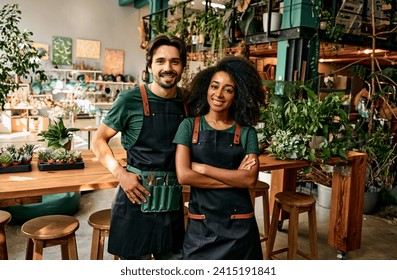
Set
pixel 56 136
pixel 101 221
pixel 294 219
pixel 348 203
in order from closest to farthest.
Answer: pixel 101 221 → pixel 56 136 → pixel 294 219 → pixel 348 203

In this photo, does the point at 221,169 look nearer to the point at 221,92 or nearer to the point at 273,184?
the point at 221,92

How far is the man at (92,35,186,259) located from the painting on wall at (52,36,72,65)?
1007 cm

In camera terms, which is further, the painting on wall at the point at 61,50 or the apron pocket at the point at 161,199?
the painting on wall at the point at 61,50

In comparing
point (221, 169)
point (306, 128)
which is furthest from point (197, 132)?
point (306, 128)

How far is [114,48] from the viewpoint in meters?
12.0

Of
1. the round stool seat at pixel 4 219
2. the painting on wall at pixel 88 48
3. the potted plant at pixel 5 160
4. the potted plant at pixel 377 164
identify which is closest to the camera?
the round stool seat at pixel 4 219

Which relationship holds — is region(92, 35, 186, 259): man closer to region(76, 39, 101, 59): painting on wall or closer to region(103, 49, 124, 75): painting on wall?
region(76, 39, 101, 59): painting on wall

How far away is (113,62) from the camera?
39.4 feet

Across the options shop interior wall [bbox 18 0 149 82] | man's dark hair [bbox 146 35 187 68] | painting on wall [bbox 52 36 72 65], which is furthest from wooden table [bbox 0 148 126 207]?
shop interior wall [bbox 18 0 149 82]

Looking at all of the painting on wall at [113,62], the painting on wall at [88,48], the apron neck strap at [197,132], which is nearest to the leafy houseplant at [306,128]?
the apron neck strap at [197,132]

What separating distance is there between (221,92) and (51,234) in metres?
1.17

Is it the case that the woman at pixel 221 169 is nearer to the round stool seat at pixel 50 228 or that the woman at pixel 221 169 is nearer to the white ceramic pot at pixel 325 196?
the round stool seat at pixel 50 228

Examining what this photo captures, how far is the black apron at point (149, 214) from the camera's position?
175 centimetres

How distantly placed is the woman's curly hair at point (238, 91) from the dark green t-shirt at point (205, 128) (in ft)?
0.18
